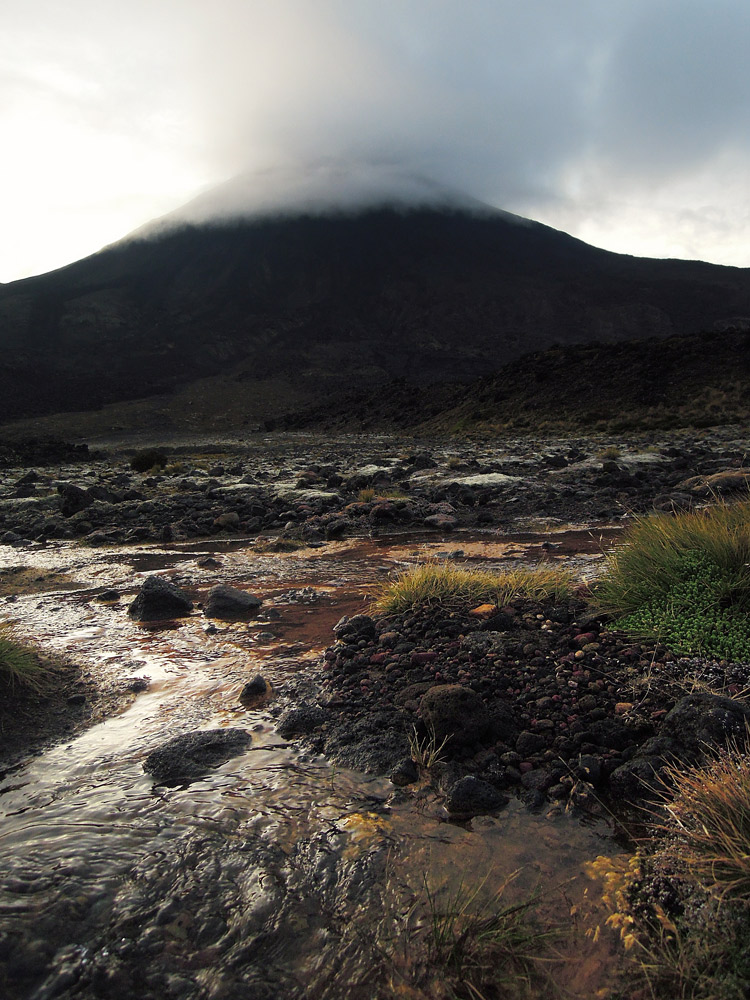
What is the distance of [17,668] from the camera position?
4270mm

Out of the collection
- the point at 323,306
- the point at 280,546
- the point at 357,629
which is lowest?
the point at 280,546

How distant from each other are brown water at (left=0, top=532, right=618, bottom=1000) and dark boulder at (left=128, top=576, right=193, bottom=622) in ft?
6.79

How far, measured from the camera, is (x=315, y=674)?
178 inches

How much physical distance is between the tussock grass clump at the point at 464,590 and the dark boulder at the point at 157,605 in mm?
2189

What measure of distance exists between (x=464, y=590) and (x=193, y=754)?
283 centimetres

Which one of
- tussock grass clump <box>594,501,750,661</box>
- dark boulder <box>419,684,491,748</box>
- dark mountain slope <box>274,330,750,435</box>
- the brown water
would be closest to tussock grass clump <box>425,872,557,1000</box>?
the brown water

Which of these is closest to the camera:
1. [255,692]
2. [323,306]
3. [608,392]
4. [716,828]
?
[716,828]

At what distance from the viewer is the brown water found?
6.83 ft

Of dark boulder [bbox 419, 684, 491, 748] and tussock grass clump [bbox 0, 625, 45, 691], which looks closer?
dark boulder [bbox 419, 684, 491, 748]

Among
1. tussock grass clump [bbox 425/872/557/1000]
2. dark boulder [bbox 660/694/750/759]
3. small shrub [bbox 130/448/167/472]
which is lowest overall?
tussock grass clump [bbox 425/872/557/1000]

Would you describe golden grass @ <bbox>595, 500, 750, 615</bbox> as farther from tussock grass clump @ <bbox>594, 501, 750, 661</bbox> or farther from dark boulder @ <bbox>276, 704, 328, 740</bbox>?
dark boulder @ <bbox>276, 704, 328, 740</bbox>

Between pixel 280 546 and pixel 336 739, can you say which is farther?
pixel 280 546

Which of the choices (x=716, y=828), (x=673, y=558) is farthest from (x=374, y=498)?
(x=716, y=828)

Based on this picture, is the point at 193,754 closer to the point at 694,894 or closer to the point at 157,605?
the point at 694,894
